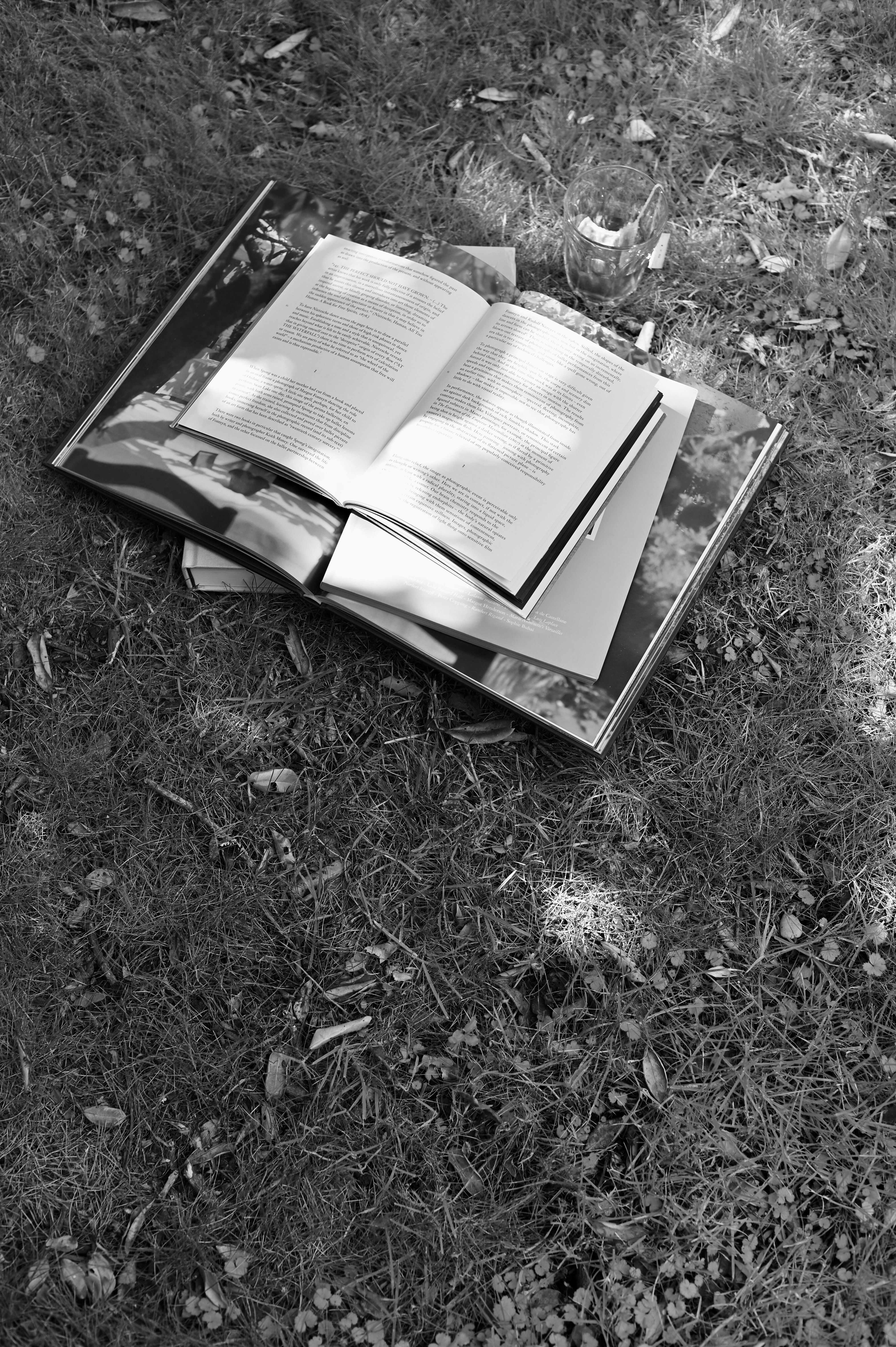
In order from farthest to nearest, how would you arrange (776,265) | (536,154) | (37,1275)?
1. (536,154)
2. (776,265)
3. (37,1275)

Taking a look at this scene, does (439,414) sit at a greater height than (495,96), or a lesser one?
lesser

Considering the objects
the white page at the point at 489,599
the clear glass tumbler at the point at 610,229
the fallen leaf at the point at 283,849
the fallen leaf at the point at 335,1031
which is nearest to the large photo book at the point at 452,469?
the white page at the point at 489,599

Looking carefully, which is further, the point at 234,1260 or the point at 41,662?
the point at 41,662

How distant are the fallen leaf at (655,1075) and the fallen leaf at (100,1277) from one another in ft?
3.36

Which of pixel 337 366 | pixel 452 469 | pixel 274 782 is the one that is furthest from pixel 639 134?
pixel 274 782

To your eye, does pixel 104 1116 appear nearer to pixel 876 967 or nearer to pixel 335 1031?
pixel 335 1031

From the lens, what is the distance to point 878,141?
2.85 meters

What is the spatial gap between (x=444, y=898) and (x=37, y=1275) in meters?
0.98

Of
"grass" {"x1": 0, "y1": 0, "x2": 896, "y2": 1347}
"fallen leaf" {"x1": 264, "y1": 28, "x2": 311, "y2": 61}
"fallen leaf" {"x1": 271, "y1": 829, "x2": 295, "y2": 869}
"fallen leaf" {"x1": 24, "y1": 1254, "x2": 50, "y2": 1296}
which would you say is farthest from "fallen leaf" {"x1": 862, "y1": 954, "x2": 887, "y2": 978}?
"fallen leaf" {"x1": 264, "y1": 28, "x2": 311, "y2": 61}

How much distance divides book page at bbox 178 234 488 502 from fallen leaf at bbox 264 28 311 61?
108 cm

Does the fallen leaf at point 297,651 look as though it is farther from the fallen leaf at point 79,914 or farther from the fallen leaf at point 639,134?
the fallen leaf at point 639,134

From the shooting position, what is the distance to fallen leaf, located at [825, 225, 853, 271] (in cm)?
272

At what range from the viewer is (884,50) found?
2.95 m

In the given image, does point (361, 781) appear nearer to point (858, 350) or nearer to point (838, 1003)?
point (838, 1003)
